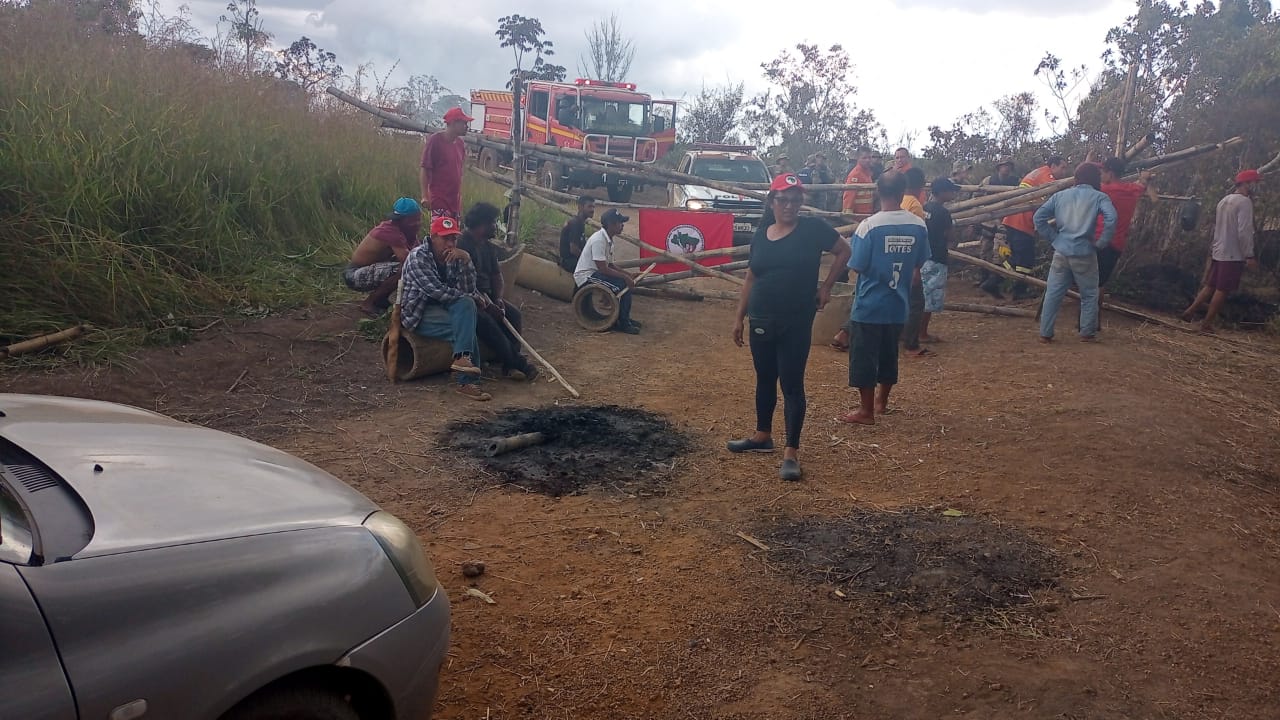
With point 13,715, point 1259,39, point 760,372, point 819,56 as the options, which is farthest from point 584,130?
point 13,715

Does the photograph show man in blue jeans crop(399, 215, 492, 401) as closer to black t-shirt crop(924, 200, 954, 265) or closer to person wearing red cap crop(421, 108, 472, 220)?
person wearing red cap crop(421, 108, 472, 220)

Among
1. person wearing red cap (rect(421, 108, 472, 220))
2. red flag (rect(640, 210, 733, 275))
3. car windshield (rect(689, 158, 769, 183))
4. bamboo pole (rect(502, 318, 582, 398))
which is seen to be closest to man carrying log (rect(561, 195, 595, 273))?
red flag (rect(640, 210, 733, 275))

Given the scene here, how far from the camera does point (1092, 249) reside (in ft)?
27.0

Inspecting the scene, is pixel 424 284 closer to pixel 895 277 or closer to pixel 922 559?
pixel 895 277

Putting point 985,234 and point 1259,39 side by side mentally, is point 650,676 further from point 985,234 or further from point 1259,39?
point 1259,39

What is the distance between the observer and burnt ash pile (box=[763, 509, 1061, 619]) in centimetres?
367

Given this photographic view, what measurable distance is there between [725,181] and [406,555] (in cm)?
1356

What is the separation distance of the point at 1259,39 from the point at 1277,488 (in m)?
11.0

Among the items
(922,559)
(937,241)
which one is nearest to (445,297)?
(922,559)

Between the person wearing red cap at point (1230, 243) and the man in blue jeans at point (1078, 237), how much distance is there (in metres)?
1.93

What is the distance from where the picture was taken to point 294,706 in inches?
74.9

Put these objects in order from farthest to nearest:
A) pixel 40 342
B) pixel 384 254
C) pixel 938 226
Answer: pixel 938 226 < pixel 384 254 < pixel 40 342

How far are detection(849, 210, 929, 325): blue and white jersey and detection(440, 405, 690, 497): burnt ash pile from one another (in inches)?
64.8

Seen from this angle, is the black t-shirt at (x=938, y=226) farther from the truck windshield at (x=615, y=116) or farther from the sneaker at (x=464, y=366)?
the truck windshield at (x=615, y=116)
